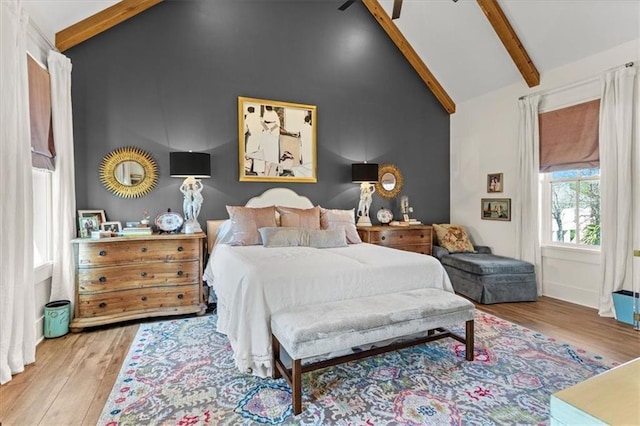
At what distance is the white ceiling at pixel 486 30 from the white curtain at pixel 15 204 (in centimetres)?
79

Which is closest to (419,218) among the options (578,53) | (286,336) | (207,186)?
(578,53)

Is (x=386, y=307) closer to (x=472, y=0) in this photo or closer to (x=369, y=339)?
(x=369, y=339)

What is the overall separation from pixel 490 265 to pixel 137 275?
4.11 metres

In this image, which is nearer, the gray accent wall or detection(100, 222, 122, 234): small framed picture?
detection(100, 222, 122, 234): small framed picture

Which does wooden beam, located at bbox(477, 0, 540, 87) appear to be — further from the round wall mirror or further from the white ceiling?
the round wall mirror

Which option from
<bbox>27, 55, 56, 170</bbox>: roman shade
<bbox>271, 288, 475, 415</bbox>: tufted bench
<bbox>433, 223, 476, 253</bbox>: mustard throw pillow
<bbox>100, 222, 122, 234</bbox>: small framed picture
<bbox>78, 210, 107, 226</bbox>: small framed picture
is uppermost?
<bbox>27, 55, 56, 170</bbox>: roman shade

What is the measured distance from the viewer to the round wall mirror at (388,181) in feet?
17.4

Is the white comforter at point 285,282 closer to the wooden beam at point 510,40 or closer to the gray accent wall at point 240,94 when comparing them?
the gray accent wall at point 240,94

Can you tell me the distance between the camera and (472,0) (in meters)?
4.21

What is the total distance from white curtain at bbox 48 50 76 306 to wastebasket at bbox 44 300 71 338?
0.14 metres

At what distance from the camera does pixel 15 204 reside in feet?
7.63

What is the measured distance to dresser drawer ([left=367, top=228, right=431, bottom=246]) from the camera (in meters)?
4.64

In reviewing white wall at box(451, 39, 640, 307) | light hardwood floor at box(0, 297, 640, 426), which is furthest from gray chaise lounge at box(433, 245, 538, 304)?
white wall at box(451, 39, 640, 307)

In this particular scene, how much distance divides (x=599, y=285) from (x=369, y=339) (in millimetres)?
3265
